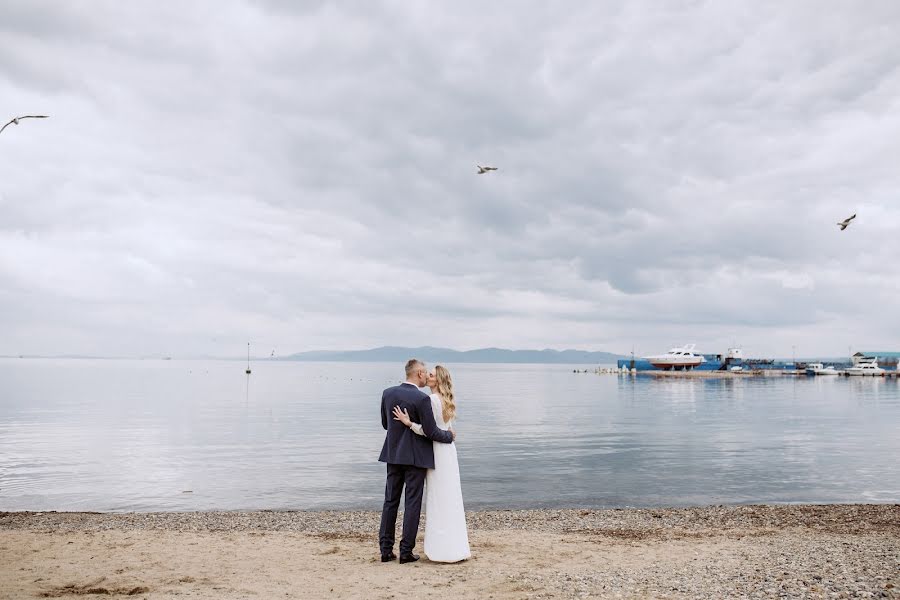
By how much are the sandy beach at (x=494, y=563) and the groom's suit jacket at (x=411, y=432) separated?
169 centimetres

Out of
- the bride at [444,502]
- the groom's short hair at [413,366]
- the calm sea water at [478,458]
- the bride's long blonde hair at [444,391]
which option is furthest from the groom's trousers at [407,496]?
the calm sea water at [478,458]

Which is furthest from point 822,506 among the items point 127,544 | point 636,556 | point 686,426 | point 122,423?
point 122,423

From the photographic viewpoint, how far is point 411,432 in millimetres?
10211

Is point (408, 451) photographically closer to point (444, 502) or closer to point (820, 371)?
point (444, 502)

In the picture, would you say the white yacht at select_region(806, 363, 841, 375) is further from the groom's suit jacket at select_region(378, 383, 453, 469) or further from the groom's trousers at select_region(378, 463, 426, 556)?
the groom's suit jacket at select_region(378, 383, 453, 469)

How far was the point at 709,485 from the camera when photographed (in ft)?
80.5

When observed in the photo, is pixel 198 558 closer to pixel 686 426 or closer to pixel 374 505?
pixel 374 505

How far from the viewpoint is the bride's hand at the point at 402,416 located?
10016 millimetres

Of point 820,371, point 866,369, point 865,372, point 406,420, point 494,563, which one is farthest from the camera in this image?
point 820,371

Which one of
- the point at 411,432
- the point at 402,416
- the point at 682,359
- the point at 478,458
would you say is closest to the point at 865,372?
the point at 682,359

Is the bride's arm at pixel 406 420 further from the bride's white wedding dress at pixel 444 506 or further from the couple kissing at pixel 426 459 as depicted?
the bride's white wedding dress at pixel 444 506

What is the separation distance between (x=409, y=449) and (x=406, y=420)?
53 centimetres

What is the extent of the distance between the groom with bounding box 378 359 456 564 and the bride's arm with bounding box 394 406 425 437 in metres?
0.06

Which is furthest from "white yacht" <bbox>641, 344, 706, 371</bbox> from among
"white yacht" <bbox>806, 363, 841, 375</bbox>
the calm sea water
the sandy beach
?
the sandy beach
